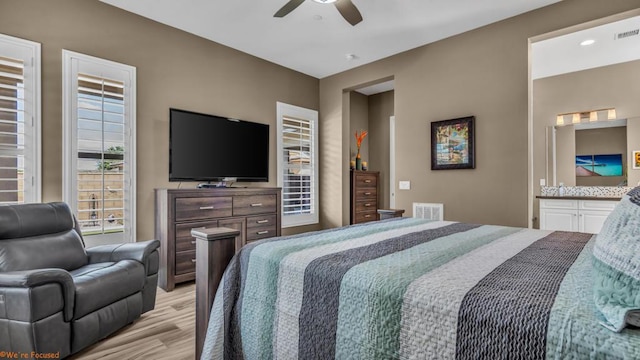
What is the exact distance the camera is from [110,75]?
317 centimetres

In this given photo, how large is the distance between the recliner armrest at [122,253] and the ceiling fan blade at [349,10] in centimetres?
251

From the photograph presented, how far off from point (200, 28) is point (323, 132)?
7.88ft

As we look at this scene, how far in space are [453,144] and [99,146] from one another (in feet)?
12.6

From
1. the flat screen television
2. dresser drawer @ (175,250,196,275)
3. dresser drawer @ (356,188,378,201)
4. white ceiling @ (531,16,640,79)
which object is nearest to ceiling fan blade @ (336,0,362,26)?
the flat screen television

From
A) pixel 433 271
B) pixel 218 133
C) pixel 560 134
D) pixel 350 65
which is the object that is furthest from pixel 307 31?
pixel 560 134

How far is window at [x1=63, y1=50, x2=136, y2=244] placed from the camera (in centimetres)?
292

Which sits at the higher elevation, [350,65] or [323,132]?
[350,65]

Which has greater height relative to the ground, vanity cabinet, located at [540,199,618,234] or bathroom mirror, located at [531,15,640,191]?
bathroom mirror, located at [531,15,640,191]

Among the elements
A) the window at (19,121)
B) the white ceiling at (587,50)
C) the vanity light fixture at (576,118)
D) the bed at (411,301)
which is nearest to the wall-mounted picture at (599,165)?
the vanity light fixture at (576,118)

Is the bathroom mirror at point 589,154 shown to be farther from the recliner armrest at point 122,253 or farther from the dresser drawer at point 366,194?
the recliner armrest at point 122,253

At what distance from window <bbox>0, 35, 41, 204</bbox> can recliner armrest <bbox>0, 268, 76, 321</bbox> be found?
129cm

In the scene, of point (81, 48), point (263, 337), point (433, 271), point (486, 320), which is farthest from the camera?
point (81, 48)

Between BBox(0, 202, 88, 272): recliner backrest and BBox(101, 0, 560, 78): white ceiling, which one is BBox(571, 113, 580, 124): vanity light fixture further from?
BBox(0, 202, 88, 272): recliner backrest

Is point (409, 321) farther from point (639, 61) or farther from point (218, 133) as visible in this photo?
point (639, 61)
